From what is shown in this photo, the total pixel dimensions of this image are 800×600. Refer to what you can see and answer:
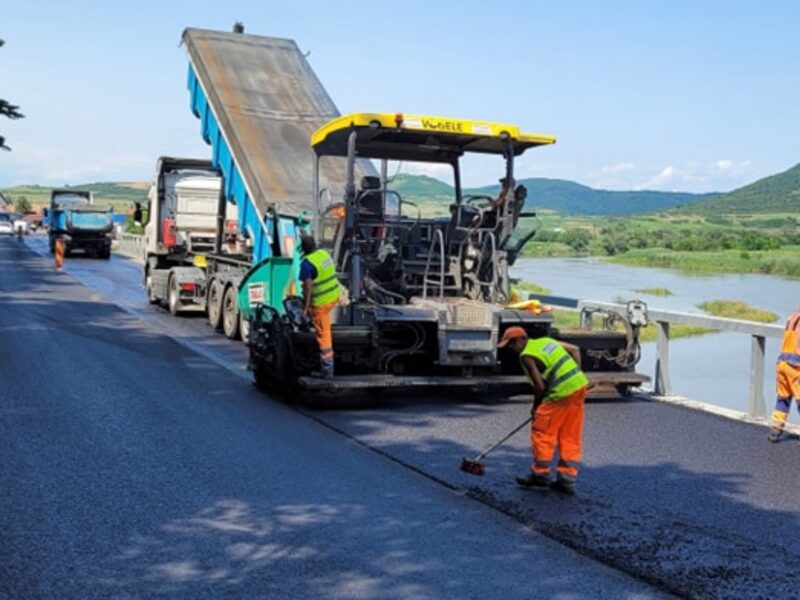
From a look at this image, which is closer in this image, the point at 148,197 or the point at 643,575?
the point at 643,575

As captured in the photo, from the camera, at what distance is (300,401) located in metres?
9.48

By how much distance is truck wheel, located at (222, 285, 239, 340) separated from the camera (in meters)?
14.4

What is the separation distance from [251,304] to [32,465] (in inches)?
258

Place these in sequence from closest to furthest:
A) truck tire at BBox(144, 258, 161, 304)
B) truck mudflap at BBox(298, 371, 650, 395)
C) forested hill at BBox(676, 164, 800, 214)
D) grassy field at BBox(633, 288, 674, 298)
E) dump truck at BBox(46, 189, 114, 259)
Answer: truck mudflap at BBox(298, 371, 650, 395)
truck tire at BBox(144, 258, 161, 304)
grassy field at BBox(633, 288, 674, 298)
dump truck at BBox(46, 189, 114, 259)
forested hill at BBox(676, 164, 800, 214)

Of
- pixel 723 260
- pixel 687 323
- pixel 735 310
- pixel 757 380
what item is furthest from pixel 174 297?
pixel 723 260

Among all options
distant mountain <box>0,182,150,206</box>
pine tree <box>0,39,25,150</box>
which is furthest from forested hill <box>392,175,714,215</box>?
distant mountain <box>0,182,150,206</box>

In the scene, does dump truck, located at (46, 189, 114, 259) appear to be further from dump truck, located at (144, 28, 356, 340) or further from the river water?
dump truck, located at (144, 28, 356, 340)

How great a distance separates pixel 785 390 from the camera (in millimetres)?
8320

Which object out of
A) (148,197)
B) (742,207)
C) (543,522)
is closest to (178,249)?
(148,197)

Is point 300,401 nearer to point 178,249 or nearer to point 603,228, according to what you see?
point 178,249

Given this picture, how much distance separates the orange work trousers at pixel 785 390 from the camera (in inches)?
324

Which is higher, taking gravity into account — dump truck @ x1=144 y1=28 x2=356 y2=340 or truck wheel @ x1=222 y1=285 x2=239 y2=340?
dump truck @ x1=144 y1=28 x2=356 y2=340

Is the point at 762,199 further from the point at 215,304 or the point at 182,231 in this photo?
the point at 215,304

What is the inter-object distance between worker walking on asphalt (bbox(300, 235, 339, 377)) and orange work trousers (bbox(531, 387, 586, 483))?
311 cm
